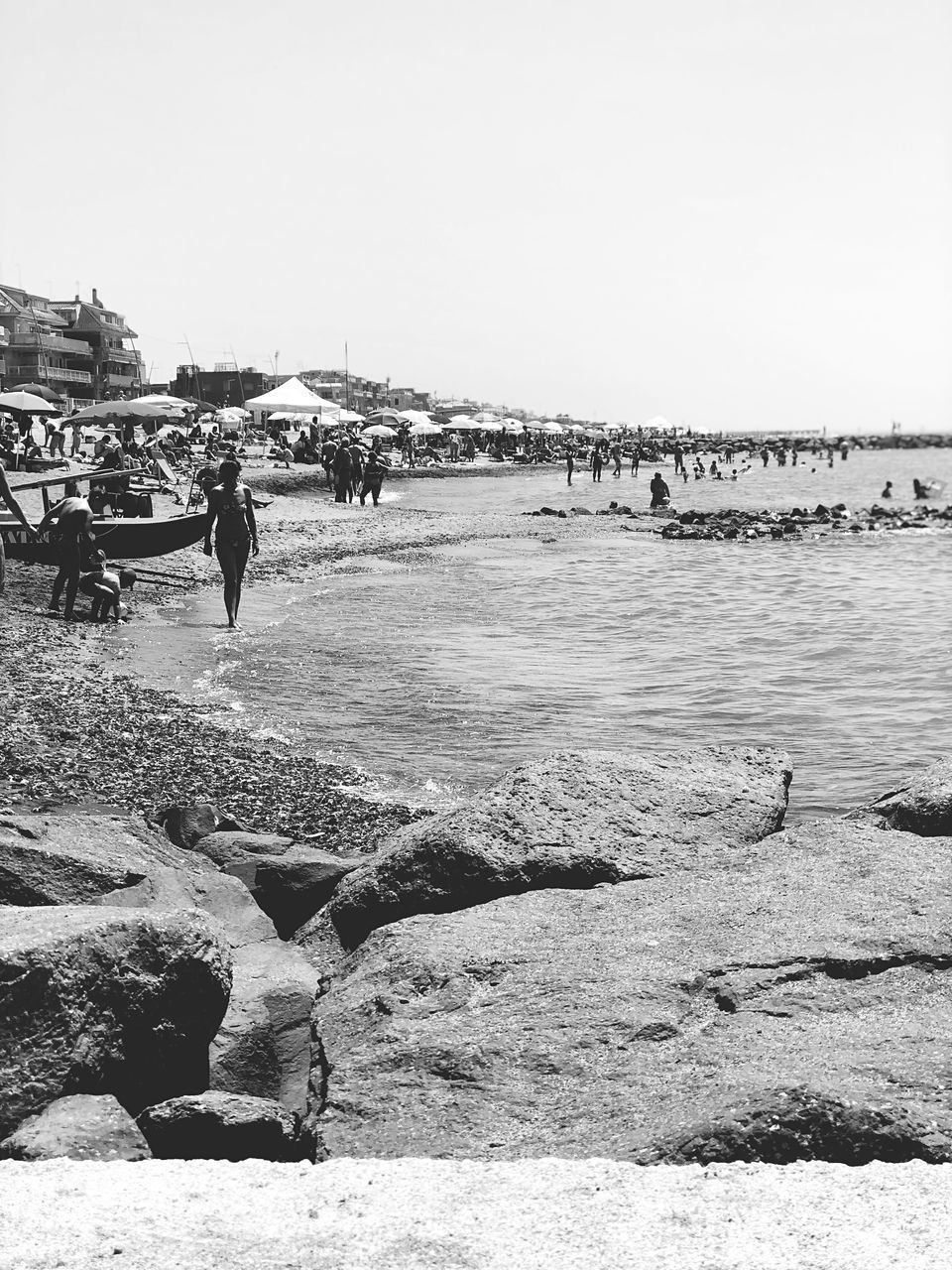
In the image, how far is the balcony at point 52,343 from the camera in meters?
66.8

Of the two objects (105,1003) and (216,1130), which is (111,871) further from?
(216,1130)

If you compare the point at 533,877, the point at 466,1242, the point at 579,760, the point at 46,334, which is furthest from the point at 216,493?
the point at 46,334

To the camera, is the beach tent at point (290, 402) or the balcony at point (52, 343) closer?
the beach tent at point (290, 402)

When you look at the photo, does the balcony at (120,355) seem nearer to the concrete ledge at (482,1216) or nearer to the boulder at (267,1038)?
the boulder at (267,1038)

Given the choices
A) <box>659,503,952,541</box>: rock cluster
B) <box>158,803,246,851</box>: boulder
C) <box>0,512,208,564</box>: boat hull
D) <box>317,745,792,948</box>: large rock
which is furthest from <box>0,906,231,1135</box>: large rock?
<box>659,503,952,541</box>: rock cluster

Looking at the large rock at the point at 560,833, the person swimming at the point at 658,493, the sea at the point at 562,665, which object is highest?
the person swimming at the point at 658,493

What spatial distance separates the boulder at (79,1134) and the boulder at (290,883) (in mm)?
2248

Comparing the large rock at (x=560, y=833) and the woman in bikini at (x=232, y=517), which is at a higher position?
the woman in bikini at (x=232, y=517)

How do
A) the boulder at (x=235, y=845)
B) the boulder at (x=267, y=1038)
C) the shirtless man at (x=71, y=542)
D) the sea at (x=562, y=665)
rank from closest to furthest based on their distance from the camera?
the boulder at (x=267, y=1038) → the boulder at (x=235, y=845) → the sea at (x=562, y=665) → the shirtless man at (x=71, y=542)

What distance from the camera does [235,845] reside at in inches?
234

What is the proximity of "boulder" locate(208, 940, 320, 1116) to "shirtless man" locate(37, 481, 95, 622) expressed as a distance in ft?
31.9

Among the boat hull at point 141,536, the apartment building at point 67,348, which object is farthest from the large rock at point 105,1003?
the apartment building at point 67,348

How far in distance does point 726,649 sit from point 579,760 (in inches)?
383

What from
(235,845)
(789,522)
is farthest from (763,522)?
(235,845)
